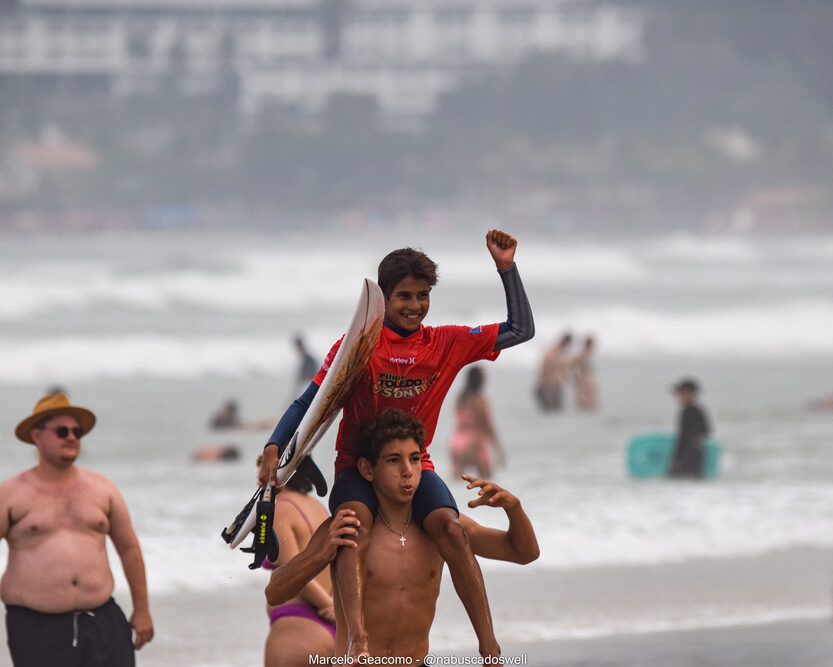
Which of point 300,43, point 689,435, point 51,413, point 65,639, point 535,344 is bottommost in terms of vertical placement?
point 65,639

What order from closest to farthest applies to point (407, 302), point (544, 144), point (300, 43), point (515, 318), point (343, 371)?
point (343, 371)
point (407, 302)
point (515, 318)
point (544, 144)
point (300, 43)

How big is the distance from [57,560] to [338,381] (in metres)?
1.61

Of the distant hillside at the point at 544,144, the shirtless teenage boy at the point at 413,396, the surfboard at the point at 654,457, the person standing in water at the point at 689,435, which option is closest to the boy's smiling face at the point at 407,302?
the shirtless teenage boy at the point at 413,396

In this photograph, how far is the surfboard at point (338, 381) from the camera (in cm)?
326

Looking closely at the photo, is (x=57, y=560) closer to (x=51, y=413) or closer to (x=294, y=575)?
(x=51, y=413)

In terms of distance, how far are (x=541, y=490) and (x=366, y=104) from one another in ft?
176

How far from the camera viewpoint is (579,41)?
73062mm

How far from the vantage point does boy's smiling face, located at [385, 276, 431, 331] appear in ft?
11.1

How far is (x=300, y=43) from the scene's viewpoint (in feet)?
234

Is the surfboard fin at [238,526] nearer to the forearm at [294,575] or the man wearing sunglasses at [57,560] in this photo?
the forearm at [294,575]

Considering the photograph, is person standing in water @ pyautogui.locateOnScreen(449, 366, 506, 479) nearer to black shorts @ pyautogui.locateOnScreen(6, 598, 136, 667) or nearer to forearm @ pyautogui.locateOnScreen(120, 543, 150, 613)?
forearm @ pyautogui.locateOnScreen(120, 543, 150, 613)

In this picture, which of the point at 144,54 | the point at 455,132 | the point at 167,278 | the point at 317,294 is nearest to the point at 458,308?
the point at 317,294

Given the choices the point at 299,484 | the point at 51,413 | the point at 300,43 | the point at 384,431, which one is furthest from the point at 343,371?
the point at 300,43

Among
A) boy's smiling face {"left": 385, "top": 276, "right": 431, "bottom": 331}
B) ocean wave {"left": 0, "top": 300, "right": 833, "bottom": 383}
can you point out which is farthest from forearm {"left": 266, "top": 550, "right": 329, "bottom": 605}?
ocean wave {"left": 0, "top": 300, "right": 833, "bottom": 383}
